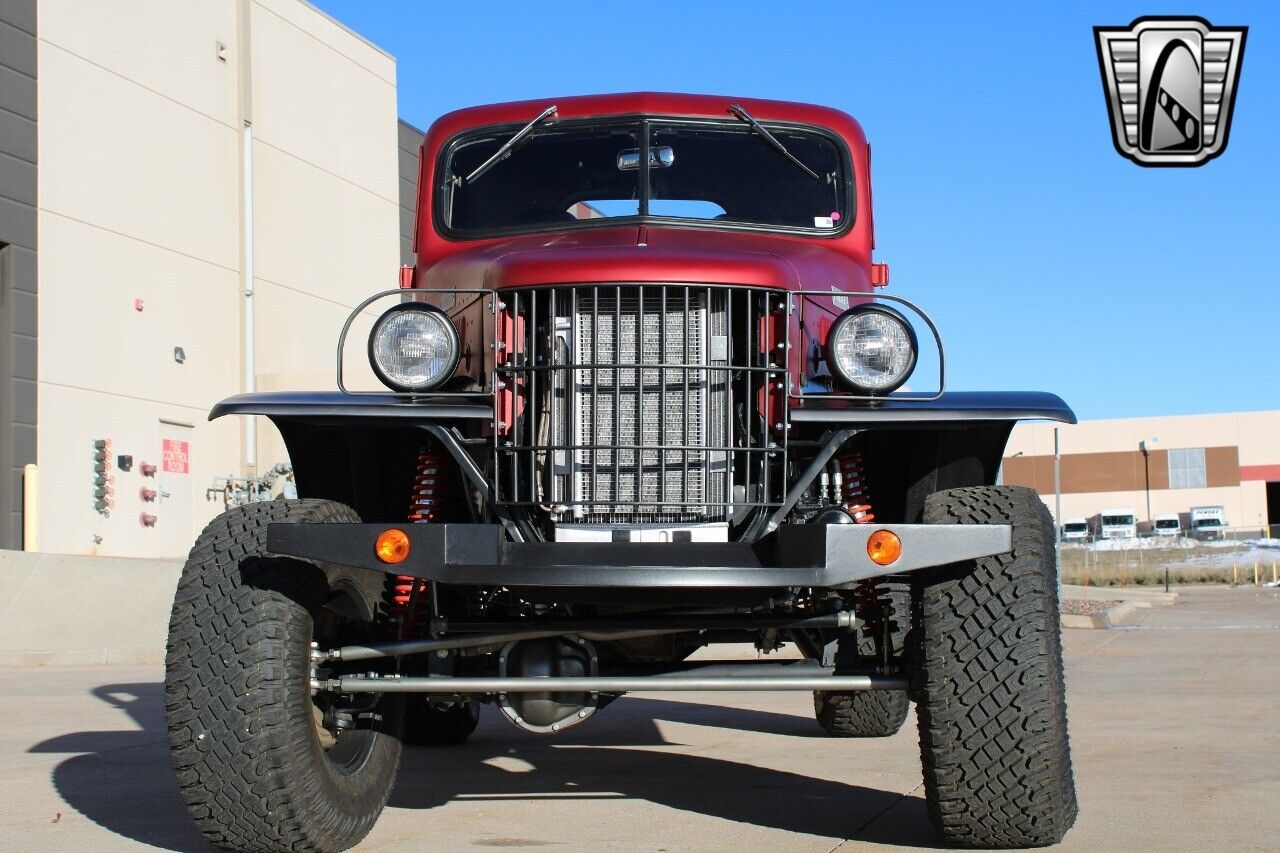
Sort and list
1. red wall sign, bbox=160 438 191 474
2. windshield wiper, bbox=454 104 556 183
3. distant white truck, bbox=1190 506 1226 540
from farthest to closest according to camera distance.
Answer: distant white truck, bbox=1190 506 1226 540 < red wall sign, bbox=160 438 191 474 < windshield wiper, bbox=454 104 556 183

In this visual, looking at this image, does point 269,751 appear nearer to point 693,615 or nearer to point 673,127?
point 693,615

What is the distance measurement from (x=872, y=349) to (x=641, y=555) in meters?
1.04

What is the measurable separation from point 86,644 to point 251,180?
14.3m

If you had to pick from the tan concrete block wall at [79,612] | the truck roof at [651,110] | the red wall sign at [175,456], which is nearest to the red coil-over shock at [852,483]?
the truck roof at [651,110]

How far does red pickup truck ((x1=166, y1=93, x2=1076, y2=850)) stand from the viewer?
14.7ft

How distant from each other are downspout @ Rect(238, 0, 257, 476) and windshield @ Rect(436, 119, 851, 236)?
23.2 meters

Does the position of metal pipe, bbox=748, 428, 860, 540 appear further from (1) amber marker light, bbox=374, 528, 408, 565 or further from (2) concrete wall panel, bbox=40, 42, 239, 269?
(2) concrete wall panel, bbox=40, 42, 239, 269

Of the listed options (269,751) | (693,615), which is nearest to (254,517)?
(269,751)

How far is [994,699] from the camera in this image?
4566mm

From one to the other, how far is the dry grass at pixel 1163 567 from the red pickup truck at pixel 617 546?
33638mm

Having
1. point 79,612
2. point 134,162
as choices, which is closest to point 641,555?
point 79,612

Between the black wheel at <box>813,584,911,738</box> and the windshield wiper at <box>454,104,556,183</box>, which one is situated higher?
the windshield wiper at <box>454,104,556,183</box>

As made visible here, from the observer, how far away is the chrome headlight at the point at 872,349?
16.1ft

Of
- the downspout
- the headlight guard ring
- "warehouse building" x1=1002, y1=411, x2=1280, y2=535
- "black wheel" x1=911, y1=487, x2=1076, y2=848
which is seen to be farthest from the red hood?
"warehouse building" x1=1002, y1=411, x2=1280, y2=535
